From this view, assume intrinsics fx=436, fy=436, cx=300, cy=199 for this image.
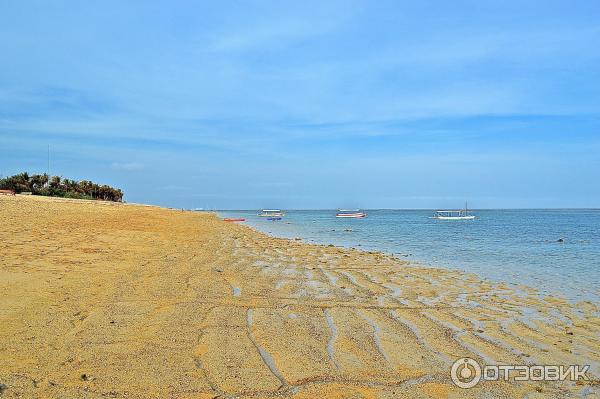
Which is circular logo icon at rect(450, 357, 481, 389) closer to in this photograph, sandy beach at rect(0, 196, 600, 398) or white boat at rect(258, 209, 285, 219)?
sandy beach at rect(0, 196, 600, 398)

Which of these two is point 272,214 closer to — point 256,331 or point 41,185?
point 41,185

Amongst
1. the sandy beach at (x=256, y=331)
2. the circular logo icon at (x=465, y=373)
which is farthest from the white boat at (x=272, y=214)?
the circular logo icon at (x=465, y=373)

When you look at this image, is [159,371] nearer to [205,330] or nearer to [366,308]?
[205,330]

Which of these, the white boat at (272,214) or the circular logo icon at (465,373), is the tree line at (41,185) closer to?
the white boat at (272,214)

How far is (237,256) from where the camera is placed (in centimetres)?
1605

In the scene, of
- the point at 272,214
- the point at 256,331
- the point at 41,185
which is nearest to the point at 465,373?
the point at 256,331

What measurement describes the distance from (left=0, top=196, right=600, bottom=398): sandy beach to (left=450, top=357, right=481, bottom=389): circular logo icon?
9 centimetres

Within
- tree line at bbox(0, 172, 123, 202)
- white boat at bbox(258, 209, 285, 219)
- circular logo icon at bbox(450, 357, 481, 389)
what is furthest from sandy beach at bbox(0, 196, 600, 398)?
white boat at bbox(258, 209, 285, 219)

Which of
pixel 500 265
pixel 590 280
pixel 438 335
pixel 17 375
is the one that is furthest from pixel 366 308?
pixel 500 265

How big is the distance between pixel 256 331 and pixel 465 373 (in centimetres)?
293

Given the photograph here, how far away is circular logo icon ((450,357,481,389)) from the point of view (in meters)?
4.97

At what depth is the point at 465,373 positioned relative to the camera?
207 inches

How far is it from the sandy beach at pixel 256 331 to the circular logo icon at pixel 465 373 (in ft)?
0.30

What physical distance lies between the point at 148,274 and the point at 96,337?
5.07m
